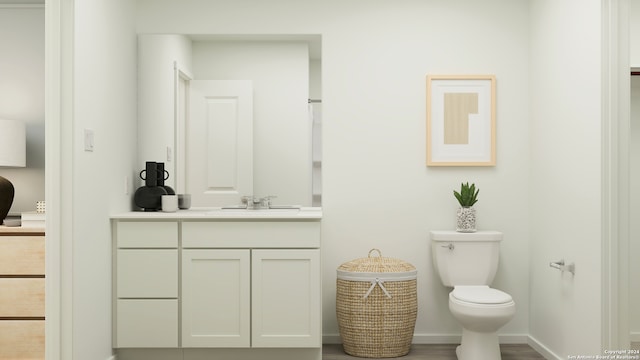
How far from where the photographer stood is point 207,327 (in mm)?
3330

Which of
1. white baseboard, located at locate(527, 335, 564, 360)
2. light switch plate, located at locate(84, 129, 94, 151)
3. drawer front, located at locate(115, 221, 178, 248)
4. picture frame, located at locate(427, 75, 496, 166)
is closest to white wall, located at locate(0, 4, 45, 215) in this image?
drawer front, located at locate(115, 221, 178, 248)

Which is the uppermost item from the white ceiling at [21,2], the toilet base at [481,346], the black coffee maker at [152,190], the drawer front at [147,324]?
the white ceiling at [21,2]

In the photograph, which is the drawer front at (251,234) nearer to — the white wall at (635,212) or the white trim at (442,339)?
the white trim at (442,339)

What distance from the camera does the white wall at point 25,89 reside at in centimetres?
390

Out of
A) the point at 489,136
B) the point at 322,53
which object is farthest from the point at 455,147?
the point at 322,53

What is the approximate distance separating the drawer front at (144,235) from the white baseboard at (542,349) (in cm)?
216

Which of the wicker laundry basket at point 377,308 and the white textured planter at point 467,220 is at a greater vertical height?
the white textured planter at point 467,220

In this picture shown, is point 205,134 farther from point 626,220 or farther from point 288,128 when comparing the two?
point 626,220

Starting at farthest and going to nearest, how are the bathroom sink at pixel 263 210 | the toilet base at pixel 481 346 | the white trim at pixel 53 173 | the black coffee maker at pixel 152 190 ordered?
the black coffee maker at pixel 152 190, the bathroom sink at pixel 263 210, the toilet base at pixel 481 346, the white trim at pixel 53 173

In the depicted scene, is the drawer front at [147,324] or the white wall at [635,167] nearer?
the white wall at [635,167]

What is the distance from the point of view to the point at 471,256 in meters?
3.62

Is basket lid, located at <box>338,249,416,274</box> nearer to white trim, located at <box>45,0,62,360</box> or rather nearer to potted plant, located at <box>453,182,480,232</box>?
potted plant, located at <box>453,182,480,232</box>

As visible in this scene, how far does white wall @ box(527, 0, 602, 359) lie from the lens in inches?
116

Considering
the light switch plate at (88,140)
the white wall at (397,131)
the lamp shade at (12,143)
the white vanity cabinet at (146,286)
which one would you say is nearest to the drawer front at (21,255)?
the white vanity cabinet at (146,286)
